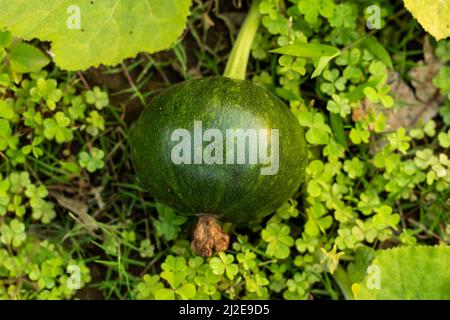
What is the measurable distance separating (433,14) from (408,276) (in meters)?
1.10

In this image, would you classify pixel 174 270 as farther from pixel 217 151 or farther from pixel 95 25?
pixel 95 25

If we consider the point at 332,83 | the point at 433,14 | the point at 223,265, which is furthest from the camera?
the point at 332,83

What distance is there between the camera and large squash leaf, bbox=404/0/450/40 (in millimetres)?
2752

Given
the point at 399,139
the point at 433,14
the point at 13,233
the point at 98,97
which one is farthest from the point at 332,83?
the point at 13,233

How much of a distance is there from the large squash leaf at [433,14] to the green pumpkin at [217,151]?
0.69 meters

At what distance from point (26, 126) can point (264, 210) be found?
1.24 meters

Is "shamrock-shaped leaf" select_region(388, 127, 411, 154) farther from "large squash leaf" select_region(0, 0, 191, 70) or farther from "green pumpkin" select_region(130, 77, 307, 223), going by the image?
"large squash leaf" select_region(0, 0, 191, 70)

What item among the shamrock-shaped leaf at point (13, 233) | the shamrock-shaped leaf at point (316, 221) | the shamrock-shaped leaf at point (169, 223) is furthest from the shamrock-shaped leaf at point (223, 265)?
the shamrock-shaped leaf at point (13, 233)

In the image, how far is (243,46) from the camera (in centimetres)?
302

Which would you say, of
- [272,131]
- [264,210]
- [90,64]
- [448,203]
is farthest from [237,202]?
[448,203]

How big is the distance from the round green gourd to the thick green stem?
0.18 meters

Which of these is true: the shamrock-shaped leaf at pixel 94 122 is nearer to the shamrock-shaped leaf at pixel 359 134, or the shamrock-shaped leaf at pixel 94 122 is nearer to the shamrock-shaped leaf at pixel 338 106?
the shamrock-shaped leaf at pixel 338 106

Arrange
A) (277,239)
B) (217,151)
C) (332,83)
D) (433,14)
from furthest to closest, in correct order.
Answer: (332,83), (277,239), (433,14), (217,151)
